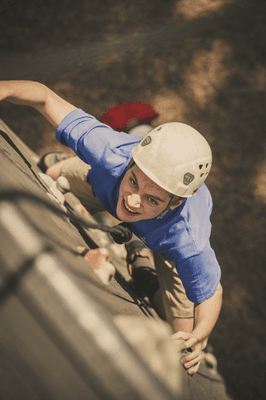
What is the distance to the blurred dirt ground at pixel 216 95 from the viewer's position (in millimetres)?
2258

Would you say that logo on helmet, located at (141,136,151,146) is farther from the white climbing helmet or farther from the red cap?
the red cap

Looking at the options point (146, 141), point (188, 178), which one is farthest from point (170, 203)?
point (146, 141)

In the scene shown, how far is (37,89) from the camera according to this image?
1123 millimetres

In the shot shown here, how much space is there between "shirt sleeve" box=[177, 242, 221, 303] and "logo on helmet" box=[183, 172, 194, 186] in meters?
0.36

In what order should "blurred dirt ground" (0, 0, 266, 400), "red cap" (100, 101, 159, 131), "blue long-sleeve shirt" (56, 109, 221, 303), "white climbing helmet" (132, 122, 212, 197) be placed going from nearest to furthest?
"white climbing helmet" (132, 122, 212, 197), "blue long-sleeve shirt" (56, 109, 221, 303), "red cap" (100, 101, 159, 131), "blurred dirt ground" (0, 0, 266, 400)

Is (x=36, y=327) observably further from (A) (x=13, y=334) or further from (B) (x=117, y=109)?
(B) (x=117, y=109)

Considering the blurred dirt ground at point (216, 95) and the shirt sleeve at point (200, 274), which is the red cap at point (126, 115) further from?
the shirt sleeve at point (200, 274)

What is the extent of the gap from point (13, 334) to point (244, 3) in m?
3.98

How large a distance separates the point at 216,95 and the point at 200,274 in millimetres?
2293

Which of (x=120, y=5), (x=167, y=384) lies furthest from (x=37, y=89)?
(x=120, y=5)

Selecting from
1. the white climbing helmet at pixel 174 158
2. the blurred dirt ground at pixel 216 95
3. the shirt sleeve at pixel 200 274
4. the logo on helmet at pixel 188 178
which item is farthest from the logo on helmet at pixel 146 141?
the blurred dirt ground at pixel 216 95

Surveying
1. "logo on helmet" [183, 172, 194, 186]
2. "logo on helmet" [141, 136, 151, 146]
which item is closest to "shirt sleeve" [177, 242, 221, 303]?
"logo on helmet" [183, 172, 194, 186]

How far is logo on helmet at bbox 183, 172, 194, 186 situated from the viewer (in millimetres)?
941

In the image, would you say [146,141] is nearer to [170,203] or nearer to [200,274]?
[170,203]
